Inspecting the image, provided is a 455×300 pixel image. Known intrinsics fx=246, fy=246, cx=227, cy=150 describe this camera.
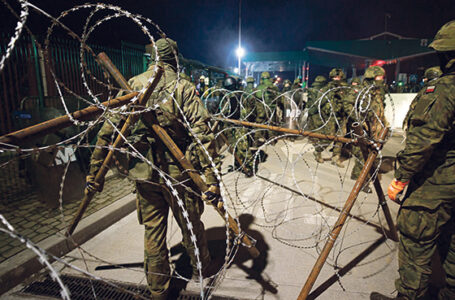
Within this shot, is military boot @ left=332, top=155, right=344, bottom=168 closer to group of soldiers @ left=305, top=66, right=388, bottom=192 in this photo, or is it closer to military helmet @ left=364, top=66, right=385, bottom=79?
group of soldiers @ left=305, top=66, right=388, bottom=192

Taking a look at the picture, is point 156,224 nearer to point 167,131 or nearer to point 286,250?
point 167,131

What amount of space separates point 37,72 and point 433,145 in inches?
251

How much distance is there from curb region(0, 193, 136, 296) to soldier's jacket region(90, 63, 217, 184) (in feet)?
2.83

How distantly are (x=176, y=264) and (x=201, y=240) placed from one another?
0.67 meters

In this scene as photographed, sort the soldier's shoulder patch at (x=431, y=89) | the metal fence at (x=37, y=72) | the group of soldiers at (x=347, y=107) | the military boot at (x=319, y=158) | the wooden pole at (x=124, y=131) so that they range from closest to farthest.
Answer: the wooden pole at (x=124, y=131), the soldier's shoulder patch at (x=431, y=89), the metal fence at (x=37, y=72), the group of soldiers at (x=347, y=107), the military boot at (x=319, y=158)

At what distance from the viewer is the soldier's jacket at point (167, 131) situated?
91.5 inches

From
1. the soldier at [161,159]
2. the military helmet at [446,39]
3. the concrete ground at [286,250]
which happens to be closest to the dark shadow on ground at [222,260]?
the concrete ground at [286,250]

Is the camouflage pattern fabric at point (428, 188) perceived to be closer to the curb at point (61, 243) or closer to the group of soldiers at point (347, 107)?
the group of soldiers at point (347, 107)

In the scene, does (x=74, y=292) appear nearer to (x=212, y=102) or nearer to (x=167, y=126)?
(x=167, y=126)

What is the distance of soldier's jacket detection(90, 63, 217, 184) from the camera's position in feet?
7.63

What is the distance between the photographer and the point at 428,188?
218 centimetres

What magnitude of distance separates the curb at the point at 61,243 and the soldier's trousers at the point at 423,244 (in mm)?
2822

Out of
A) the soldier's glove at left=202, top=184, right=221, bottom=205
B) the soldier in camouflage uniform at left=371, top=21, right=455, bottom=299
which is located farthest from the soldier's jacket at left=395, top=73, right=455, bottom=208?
the soldier's glove at left=202, top=184, right=221, bottom=205

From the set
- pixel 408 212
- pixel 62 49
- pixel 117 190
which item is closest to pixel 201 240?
pixel 408 212
